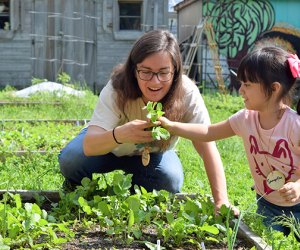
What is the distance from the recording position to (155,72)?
2895mm

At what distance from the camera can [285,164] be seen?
3033mm

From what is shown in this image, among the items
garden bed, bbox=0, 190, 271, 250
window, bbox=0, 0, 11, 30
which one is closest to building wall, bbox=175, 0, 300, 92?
window, bbox=0, 0, 11, 30

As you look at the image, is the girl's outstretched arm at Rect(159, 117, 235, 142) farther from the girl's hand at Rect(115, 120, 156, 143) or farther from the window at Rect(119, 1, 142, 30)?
the window at Rect(119, 1, 142, 30)

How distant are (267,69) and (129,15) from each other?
1280 cm

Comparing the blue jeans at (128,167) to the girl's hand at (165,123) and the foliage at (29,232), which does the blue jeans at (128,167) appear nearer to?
the girl's hand at (165,123)

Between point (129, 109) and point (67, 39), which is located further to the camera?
point (67, 39)

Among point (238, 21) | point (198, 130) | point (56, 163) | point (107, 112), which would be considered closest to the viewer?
point (198, 130)

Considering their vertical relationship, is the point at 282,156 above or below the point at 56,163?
above

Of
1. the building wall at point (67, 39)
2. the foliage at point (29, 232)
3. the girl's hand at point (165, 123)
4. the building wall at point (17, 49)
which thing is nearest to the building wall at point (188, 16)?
the building wall at point (67, 39)

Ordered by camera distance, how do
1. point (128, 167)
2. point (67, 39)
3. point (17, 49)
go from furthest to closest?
1. point (17, 49)
2. point (67, 39)
3. point (128, 167)

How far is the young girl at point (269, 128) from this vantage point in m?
2.91

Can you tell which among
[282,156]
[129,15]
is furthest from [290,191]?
[129,15]

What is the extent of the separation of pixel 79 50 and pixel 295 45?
6.49 metres

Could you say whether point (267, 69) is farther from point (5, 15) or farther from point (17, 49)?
point (5, 15)
